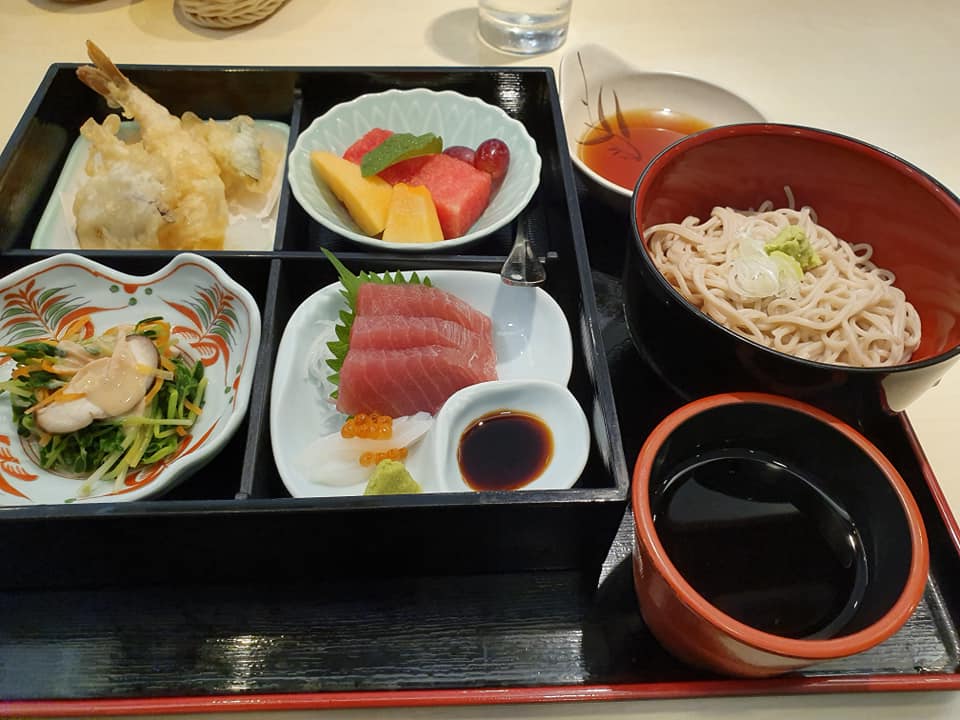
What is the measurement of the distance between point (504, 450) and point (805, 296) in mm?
610

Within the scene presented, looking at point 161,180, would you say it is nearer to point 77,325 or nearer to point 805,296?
point 77,325

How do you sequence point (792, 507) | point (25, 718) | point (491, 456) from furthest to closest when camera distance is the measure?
1. point (491, 456)
2. point (792, 507)
3. point (25, 718)

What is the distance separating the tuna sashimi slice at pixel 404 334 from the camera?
1194mm

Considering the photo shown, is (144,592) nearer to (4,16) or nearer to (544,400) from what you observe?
(544,400)

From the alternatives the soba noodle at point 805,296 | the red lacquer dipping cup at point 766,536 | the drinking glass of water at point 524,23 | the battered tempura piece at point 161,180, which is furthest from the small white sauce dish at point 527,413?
the drinking glass of water at point 524,23

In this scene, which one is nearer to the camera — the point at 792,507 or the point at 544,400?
the point at 792,507

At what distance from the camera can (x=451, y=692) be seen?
920mm

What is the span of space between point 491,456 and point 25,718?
74cm

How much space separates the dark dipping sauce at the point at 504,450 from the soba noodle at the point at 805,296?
1.23 feet

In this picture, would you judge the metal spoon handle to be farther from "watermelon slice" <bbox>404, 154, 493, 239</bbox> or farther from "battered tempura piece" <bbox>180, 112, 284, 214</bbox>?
"battered tempura piece" <bbox>180, 112, 284, 214</bbox>

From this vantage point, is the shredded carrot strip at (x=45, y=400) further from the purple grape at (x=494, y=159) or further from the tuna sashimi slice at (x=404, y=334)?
the purple grape at (x=494, y=159)

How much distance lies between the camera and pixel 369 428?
116 cm

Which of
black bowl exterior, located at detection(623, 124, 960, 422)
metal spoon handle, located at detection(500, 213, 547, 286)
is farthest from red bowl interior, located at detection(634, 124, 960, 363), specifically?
metal spoon handle, located at detection(500, 213, 547, 286)

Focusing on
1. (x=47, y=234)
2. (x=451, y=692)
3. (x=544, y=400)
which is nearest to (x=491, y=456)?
(x=544, y=400)
